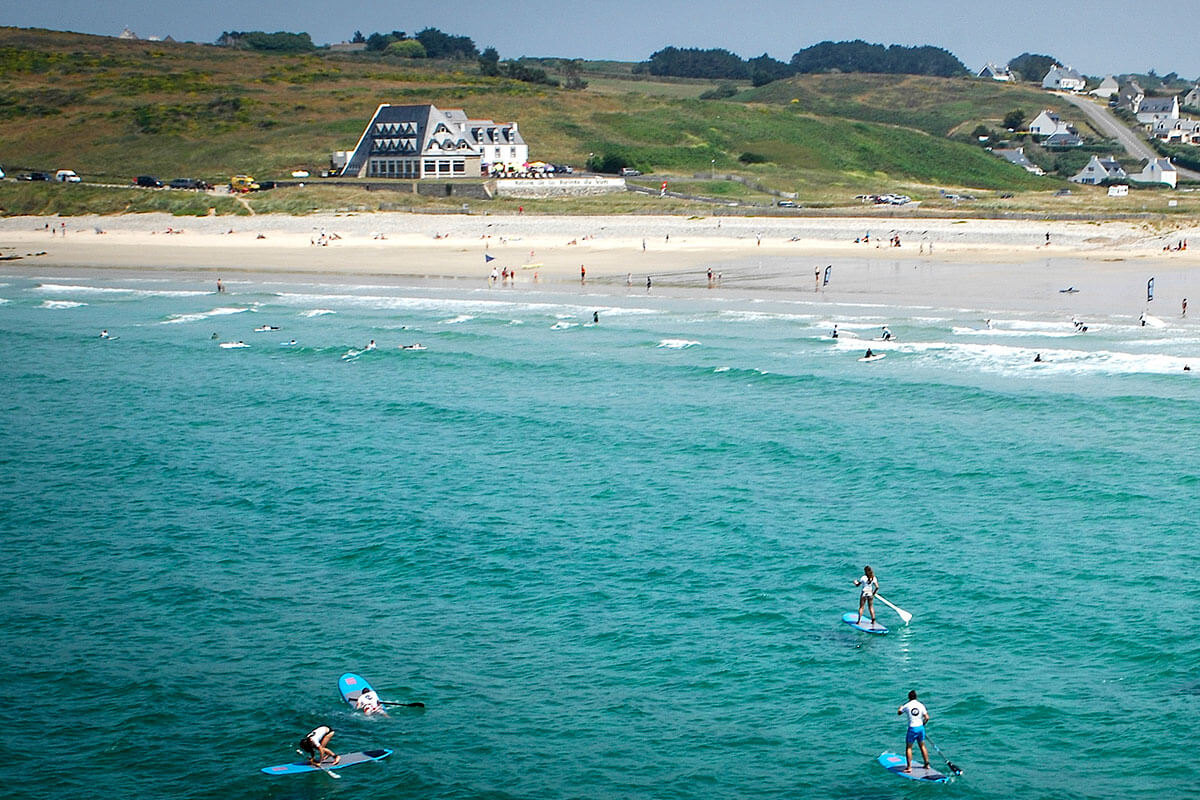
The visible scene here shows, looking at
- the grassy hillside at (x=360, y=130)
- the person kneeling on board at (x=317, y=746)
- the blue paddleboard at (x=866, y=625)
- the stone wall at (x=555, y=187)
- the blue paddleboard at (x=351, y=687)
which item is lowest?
the person kneeling on board at (x=317, y=746)

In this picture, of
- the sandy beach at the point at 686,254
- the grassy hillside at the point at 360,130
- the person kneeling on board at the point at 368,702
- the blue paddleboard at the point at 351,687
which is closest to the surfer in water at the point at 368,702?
the person kneeling on board at the point at 368,702

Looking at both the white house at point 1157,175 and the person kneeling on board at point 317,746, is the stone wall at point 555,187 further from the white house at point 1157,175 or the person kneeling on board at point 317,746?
the person kneeling on board at point 317,746

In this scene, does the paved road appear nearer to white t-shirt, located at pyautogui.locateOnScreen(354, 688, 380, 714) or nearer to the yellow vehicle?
the yellow vehicle

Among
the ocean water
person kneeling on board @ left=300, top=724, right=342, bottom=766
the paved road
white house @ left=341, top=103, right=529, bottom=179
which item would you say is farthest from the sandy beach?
the paved road

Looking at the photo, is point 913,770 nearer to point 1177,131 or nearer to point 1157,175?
point 1157,175

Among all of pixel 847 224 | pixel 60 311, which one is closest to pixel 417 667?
pixel 60 311

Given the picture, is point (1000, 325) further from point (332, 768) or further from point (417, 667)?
point (332, 768)
